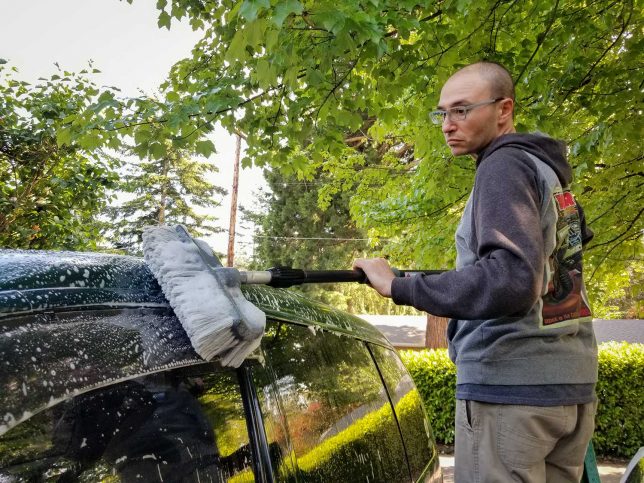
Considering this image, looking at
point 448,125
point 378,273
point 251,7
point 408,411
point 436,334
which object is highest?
point 251,7

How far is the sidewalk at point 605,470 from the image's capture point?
723cm

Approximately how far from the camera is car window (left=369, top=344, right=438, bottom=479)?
2008 mm

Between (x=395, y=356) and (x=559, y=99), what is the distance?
9.58 feet

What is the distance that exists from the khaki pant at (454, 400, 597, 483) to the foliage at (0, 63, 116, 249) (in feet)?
22.1

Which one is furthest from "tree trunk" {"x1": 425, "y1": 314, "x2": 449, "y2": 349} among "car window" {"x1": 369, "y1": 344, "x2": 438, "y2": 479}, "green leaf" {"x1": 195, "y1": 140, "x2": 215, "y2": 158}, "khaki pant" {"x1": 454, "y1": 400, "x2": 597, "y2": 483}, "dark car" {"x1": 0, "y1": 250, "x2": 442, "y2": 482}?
"dark car" {"x1": 0, "y1": 250, "x2": 442, "y2": 482}

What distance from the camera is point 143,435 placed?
1015 millimetres

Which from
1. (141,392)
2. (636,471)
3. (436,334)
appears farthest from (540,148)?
(436,334)

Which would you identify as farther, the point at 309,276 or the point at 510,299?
the point at 309,276

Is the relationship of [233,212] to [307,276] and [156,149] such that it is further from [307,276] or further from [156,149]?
[307,276]

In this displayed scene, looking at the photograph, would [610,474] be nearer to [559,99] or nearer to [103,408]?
[559,99]

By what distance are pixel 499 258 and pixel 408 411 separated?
3.53ft

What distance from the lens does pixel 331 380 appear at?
5.33 feet

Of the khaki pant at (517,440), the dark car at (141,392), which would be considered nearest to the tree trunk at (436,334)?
the khaki pant at (517,440)

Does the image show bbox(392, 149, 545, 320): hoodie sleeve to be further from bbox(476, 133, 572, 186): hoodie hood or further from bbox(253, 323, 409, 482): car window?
bbox(253, 323, 409, 482): car window
